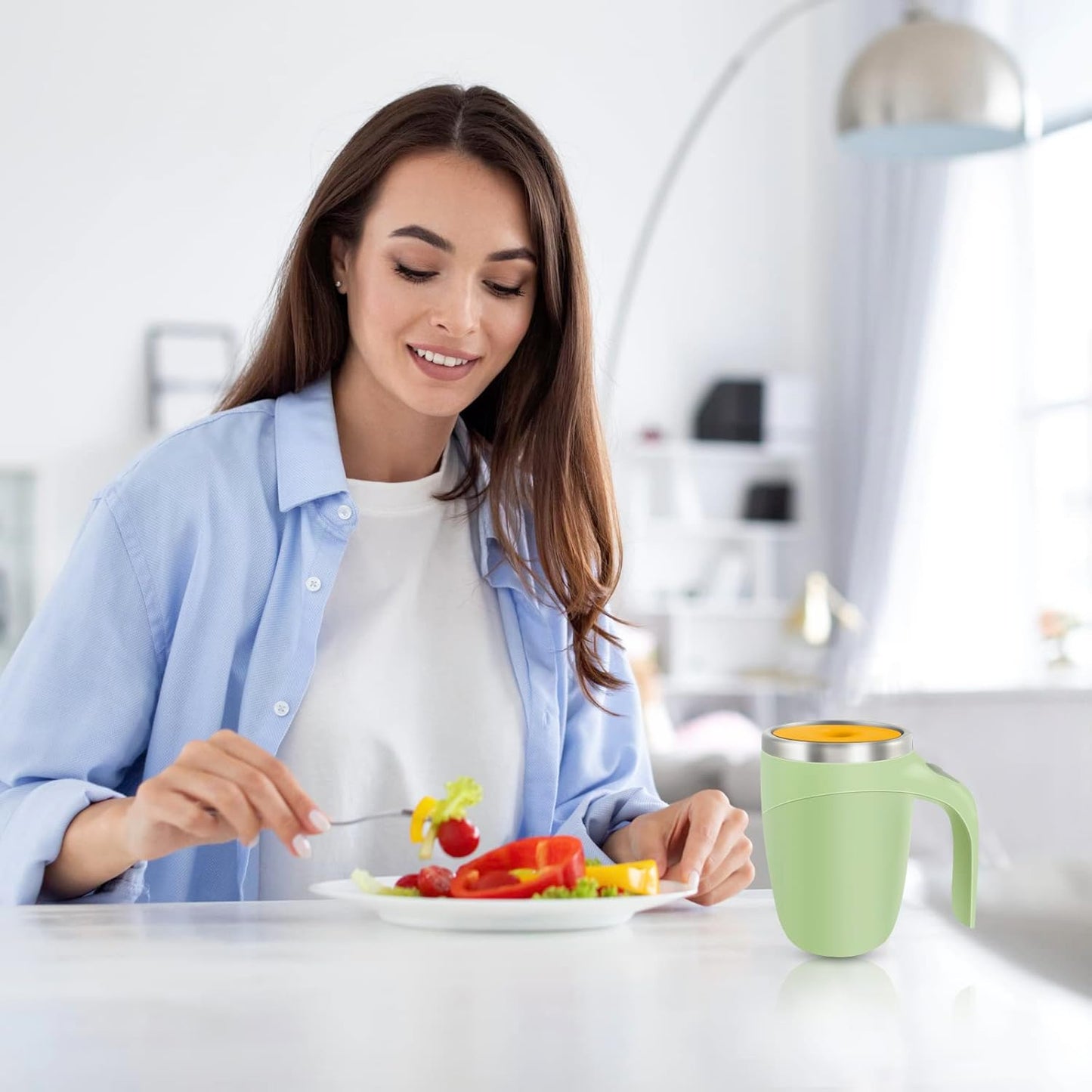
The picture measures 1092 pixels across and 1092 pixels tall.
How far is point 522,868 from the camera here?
0.97 meters

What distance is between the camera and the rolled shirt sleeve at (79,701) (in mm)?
1083

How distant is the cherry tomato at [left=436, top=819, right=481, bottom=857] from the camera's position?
1000 millimetres

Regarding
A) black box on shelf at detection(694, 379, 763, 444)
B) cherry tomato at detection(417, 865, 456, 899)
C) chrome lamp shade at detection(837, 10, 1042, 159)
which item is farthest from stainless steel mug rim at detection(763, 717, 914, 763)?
black box on shelf at detection(694, 379, 763, 444)

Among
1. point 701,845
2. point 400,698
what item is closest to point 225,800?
point 701,845

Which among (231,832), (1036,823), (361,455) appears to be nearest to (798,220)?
(1036,823)

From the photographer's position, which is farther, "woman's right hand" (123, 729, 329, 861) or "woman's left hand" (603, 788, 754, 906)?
"woman's left hand" (603, 788, 754, 906)

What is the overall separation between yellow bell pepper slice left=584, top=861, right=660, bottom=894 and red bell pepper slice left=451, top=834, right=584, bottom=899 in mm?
14

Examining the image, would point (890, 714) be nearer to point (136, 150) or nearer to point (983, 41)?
point (983, 41)

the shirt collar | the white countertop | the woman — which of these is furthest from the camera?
the shirt collar

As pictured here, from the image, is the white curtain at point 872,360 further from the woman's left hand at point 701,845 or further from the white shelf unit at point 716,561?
the woman's left hand at point 701,845

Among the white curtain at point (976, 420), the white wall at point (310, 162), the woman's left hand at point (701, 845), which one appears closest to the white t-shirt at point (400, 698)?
the woman's left hand at point (701, 845)

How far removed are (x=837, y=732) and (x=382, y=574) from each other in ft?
2.25

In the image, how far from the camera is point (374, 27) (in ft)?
20.1

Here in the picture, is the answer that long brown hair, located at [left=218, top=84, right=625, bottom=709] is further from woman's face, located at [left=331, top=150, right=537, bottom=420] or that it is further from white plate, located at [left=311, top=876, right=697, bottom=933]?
white plate, located at [left=311, top=876, right=697, bottom=933]
